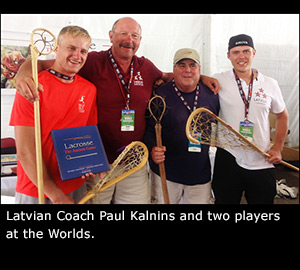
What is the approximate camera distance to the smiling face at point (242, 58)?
1756 mm

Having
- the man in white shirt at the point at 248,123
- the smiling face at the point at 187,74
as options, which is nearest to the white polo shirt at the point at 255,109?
the man in white shirt at the point at 248,123

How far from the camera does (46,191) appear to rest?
4.63 ft

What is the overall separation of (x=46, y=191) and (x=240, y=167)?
50.8 inches

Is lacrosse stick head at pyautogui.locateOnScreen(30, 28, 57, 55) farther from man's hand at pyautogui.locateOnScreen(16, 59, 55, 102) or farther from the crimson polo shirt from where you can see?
the crimson polo shirt

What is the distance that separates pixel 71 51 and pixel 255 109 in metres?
1.24

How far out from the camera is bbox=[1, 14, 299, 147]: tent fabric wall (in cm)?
201

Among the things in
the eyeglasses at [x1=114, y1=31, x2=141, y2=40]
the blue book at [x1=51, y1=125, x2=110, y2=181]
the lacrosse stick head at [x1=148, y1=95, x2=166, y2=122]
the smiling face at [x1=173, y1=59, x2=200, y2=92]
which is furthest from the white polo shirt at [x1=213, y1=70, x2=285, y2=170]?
the blue book at [x1=51, y1=125, x2=110, y2=181]

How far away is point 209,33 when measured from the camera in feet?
7.30

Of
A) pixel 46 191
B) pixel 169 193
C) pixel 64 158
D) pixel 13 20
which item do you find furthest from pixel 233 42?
pixel 13 20

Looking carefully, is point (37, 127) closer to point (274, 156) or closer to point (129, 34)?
point (129, 34)

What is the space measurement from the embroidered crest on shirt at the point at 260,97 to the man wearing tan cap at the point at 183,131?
0.85 ft

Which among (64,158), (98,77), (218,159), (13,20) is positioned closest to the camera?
(64,158)

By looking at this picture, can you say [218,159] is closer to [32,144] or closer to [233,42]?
[233,42]

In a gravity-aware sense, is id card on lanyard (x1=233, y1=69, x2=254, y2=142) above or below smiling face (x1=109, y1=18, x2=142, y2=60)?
below
